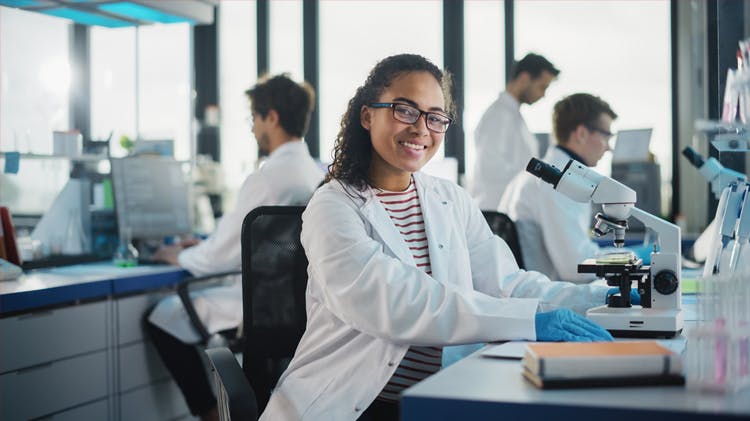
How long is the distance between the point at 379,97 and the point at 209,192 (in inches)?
184

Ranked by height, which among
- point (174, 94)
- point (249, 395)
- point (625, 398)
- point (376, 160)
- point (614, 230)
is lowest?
point (249, 395)

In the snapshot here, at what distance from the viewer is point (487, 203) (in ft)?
16.1

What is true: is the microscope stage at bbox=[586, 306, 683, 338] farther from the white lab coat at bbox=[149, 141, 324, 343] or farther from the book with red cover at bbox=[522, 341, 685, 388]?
the white lab coat at bbox=[149, 141, 324, 343]

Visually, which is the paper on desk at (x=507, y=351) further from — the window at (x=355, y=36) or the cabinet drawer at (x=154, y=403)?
the window at (x=355, y=36)

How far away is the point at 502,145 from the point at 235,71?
153 inches

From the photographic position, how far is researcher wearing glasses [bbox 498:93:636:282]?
10.4 feet

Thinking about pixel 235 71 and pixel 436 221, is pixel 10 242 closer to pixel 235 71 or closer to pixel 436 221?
pixel 436 221

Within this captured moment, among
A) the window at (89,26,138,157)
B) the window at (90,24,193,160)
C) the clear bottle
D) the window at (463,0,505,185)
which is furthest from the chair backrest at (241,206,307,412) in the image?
the window at (463,0,505,185)

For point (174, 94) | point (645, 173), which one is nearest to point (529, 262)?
point (645, 173)

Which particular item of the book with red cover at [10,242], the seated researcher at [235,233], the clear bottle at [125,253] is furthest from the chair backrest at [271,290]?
the clear bottle at [125,253]

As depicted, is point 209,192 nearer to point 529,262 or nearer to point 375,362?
point 529,262

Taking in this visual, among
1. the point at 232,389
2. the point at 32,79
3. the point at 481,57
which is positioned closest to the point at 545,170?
the point at 232,389

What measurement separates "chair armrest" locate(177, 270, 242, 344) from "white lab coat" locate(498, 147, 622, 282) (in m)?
1.18

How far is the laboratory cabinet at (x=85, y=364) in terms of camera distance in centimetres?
265
